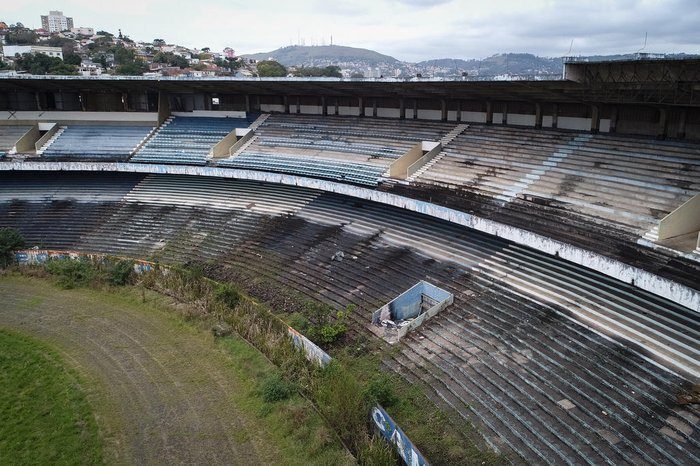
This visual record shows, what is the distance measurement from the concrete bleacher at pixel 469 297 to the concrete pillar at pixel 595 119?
5.13 m

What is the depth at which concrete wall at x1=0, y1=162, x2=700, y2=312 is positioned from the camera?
1027 centimetres

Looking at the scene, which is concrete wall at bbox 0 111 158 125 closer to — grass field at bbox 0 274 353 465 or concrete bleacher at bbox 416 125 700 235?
grass field at bbox 0 274 353 465

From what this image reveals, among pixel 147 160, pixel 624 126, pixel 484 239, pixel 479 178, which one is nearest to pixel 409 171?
pixel 479 178

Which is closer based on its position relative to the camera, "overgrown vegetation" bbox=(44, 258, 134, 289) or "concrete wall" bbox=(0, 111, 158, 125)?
"overgrown vegetation" bbox=(44, 258, 134, 289)

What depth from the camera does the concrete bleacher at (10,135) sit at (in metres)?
26.8

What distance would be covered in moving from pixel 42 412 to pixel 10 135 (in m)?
21.4

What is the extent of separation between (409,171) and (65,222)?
615 inches

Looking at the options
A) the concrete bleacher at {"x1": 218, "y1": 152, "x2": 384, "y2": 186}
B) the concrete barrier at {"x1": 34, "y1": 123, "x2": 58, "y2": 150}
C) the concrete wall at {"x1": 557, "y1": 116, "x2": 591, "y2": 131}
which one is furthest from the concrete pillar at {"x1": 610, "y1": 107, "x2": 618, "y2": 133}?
the concrete barrier at {"x1": 34, "y1": 123, "x2": 58, "y2": 150}

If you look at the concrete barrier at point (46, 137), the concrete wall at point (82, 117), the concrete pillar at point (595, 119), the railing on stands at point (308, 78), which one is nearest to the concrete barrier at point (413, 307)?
the railing on stands at point (308, 78)

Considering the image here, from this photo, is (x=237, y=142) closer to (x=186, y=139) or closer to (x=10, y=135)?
(x=186, y=139)

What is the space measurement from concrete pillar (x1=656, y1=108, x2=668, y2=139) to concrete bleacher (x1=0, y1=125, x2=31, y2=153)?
2860cm

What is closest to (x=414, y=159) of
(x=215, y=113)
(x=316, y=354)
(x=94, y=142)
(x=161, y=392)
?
(x=316, y=354)

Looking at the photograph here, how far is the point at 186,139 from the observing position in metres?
26.5

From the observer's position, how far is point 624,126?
1639 centimetres
